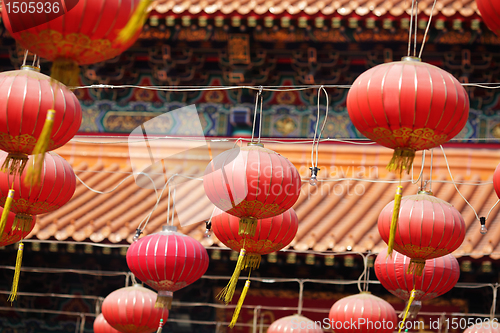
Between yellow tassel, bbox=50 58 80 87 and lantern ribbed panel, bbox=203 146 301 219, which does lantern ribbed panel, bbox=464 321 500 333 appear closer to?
lantern ribbed panel, bbox=203 146 301 219

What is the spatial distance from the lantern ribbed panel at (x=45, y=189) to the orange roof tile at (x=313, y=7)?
8.43ft

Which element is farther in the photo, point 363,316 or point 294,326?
point 294,326

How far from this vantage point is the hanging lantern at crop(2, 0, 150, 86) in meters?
2.79

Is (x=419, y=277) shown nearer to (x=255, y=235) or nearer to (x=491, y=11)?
(x=255, y=235)

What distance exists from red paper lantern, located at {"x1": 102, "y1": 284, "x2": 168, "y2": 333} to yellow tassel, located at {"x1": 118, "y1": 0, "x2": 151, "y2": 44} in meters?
3.26

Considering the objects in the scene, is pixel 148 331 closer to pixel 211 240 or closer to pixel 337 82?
pixel 211 240

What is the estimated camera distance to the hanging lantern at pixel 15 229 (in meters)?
4.44

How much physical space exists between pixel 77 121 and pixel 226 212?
4.12ft

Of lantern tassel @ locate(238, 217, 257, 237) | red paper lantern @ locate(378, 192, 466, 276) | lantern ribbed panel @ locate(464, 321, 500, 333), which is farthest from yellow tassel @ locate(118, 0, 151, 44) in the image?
lantern ribbed panel @ locate(464, 321, 500, 333)

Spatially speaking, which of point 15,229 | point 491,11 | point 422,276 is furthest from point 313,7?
point 491,11

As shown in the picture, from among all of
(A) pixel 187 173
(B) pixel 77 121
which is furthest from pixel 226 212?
(A) pixel 187 173

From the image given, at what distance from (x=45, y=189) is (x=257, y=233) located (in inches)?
58.0

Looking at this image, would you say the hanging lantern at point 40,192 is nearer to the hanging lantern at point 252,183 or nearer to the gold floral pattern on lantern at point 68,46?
the hanging lantern at point 252,183

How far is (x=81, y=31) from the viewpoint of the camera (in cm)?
283
